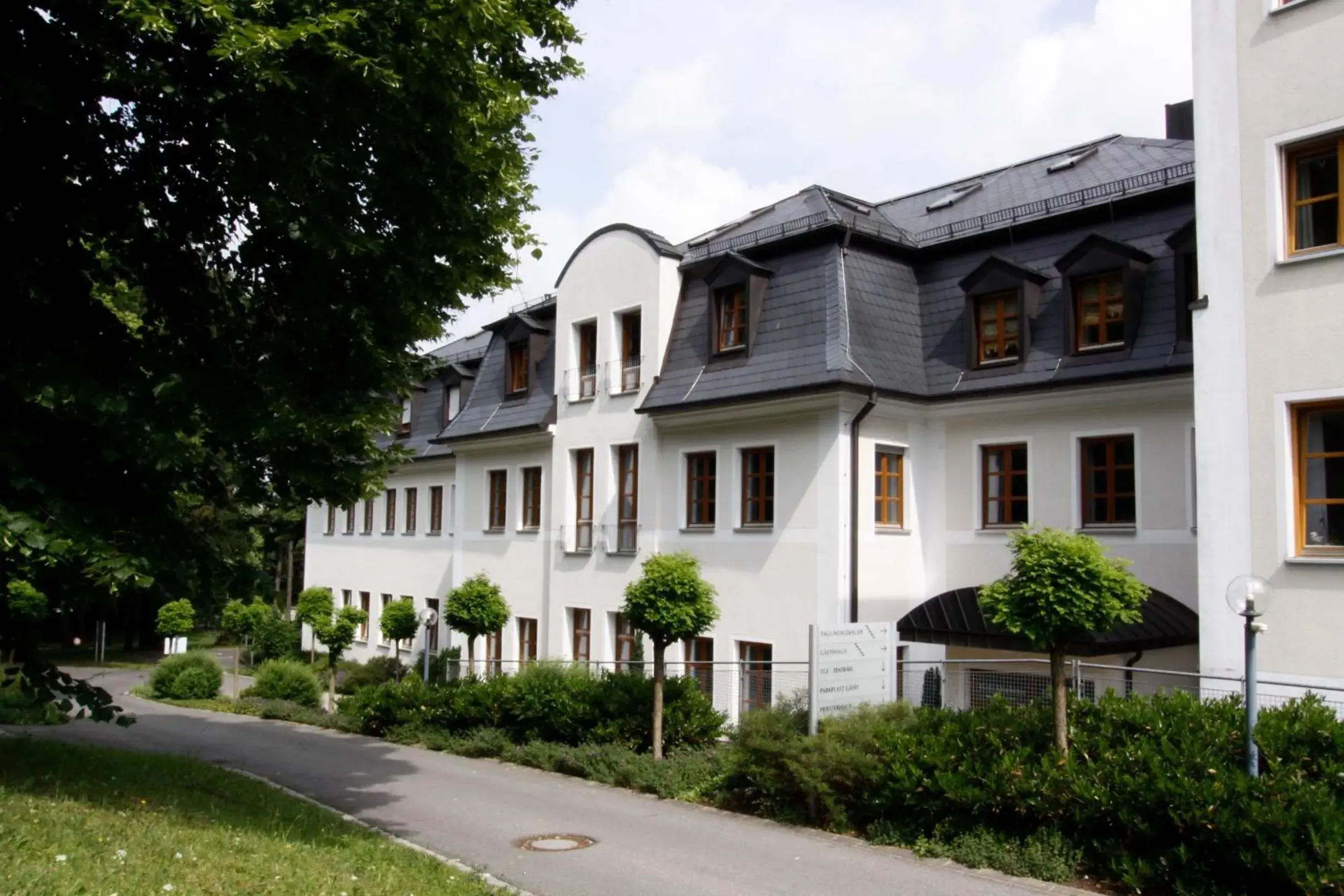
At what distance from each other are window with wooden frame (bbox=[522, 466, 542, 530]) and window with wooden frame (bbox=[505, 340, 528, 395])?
1953 millimetres

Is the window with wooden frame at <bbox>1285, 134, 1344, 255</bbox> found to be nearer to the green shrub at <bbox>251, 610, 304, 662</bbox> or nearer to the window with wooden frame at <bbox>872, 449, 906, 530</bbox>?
the window with wooden frame at <bbox>872, 449, 906, 530</bbox>

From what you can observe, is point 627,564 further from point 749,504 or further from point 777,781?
point 777,781

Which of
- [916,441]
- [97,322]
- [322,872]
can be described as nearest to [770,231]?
[916,441]

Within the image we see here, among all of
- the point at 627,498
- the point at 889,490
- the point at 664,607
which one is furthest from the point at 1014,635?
the point at 627,498

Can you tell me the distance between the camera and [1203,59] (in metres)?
13.4

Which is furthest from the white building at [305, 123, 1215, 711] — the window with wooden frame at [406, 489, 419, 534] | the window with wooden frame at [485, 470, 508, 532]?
the window with wooden frame at [406, 489, 419, 534]

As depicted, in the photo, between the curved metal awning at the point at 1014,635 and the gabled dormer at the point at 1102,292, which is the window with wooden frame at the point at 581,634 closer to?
the curved metal awning at the point at 1014,635

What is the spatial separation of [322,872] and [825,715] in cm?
670

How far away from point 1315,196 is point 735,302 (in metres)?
10.2

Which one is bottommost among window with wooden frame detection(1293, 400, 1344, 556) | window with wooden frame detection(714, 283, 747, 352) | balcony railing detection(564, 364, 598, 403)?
window with wooden frame detection(1293, 400, 1344, 556)

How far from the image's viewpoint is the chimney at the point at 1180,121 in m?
21.1

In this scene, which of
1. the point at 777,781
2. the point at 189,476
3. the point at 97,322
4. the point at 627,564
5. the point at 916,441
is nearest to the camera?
the point at 97,322

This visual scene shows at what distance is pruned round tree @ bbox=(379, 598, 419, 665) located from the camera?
2783 centimetres

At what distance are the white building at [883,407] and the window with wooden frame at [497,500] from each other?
293 cm
